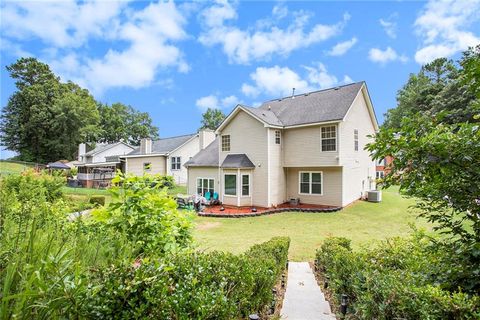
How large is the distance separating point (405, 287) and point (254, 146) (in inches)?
574

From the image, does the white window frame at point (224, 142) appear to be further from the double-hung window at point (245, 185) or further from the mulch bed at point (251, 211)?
the mulch bed at point (251, 211)

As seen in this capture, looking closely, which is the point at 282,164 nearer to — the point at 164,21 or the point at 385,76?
the point at 385,76

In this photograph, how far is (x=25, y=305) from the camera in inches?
66.0

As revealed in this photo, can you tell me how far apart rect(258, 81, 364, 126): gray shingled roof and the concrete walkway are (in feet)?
37.4

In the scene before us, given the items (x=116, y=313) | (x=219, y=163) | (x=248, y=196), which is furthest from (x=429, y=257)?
(x=219, y=163)

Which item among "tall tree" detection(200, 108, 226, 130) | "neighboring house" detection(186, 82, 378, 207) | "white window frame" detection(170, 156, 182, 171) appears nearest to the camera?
"neighboring house" detection(186, 82, 378, 207)

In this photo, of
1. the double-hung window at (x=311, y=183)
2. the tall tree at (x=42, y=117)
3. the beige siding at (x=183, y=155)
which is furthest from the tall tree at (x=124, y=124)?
the double-hung window at (x=311, y=183)

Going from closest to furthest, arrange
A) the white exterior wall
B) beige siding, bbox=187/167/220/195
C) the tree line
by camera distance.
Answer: beige siding, bbox=187/167/220/195, the white exterior wall, the tree line

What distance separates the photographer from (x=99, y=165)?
33469 millimetres

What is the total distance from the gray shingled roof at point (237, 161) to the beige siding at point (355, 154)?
575cm

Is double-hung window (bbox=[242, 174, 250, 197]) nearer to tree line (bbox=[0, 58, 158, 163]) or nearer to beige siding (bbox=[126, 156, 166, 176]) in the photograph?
beige siding (bbox=[126, 156, 166, 176])

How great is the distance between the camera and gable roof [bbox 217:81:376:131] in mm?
15540

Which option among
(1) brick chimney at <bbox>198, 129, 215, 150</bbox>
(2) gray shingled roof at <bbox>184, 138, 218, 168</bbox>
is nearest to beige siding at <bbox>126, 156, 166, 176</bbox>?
(1) brick chimney at <bbox>198, 129, 215, 150</bbox>

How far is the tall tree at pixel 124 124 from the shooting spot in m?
52.7
